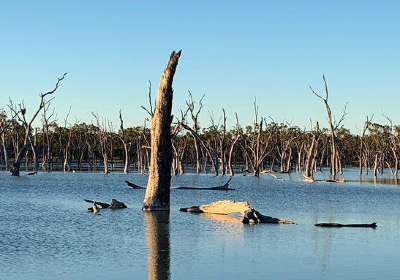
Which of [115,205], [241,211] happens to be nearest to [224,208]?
[241,211]

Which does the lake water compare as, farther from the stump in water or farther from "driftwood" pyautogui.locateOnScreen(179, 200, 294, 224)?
the stump in water

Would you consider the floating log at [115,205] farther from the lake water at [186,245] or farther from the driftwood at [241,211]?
the driftwood at [241,211]

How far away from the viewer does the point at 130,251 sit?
56.9 ft

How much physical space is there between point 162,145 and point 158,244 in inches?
369

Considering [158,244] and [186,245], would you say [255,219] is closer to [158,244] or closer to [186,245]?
[186,245]

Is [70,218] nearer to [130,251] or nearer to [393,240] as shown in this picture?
[130,251]

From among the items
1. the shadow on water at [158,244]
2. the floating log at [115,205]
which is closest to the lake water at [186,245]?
the shadow on water at [158,244]

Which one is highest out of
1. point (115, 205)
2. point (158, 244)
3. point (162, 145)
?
point (162, 145)

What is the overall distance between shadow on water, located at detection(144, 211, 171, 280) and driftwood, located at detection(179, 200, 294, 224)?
1.69 m

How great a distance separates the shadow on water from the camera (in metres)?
14.4

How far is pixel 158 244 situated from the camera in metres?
18.8

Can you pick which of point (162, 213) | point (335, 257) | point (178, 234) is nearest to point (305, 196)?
point (162, 213)

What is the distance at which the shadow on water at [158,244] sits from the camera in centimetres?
1438

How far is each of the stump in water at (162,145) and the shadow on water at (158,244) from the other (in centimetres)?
72
